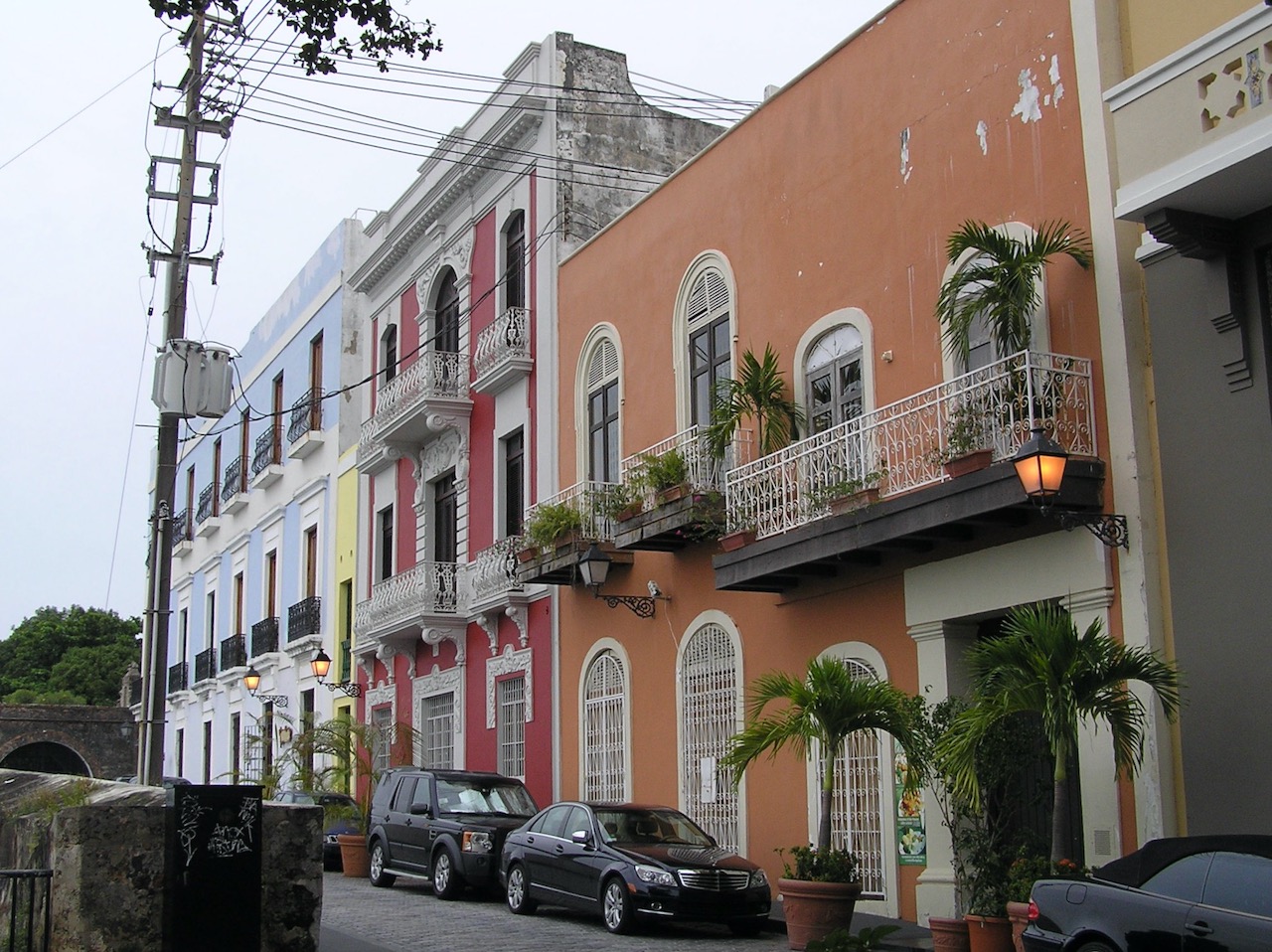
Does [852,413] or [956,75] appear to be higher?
[956,75]

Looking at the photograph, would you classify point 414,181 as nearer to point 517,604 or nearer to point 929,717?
point 517,604

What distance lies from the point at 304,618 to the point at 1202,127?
25021 millimetres

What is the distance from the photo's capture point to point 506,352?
24.0 meters

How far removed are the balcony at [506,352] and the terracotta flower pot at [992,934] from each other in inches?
530

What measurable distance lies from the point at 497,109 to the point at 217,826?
17744 millimetres

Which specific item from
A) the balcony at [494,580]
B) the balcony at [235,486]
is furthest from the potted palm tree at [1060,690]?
the balcony at [235,486]

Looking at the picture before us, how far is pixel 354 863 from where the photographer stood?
22203mm

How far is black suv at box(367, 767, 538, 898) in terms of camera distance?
18141 millimetres

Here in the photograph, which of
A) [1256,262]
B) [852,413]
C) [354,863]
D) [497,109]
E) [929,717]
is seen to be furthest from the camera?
[497,109]

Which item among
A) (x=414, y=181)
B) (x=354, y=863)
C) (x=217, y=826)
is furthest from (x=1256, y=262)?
(x=414, y=181)

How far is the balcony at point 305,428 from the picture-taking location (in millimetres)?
33219

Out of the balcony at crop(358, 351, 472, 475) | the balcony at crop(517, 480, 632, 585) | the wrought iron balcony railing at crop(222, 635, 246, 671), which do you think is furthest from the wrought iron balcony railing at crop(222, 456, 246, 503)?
the balcony at crop(517, 480, 632, 585)

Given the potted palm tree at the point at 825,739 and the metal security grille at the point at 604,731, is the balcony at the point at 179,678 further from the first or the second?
the potted palm tree at the point at 825,739

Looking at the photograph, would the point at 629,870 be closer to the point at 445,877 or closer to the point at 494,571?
Result: the point at 445,877
